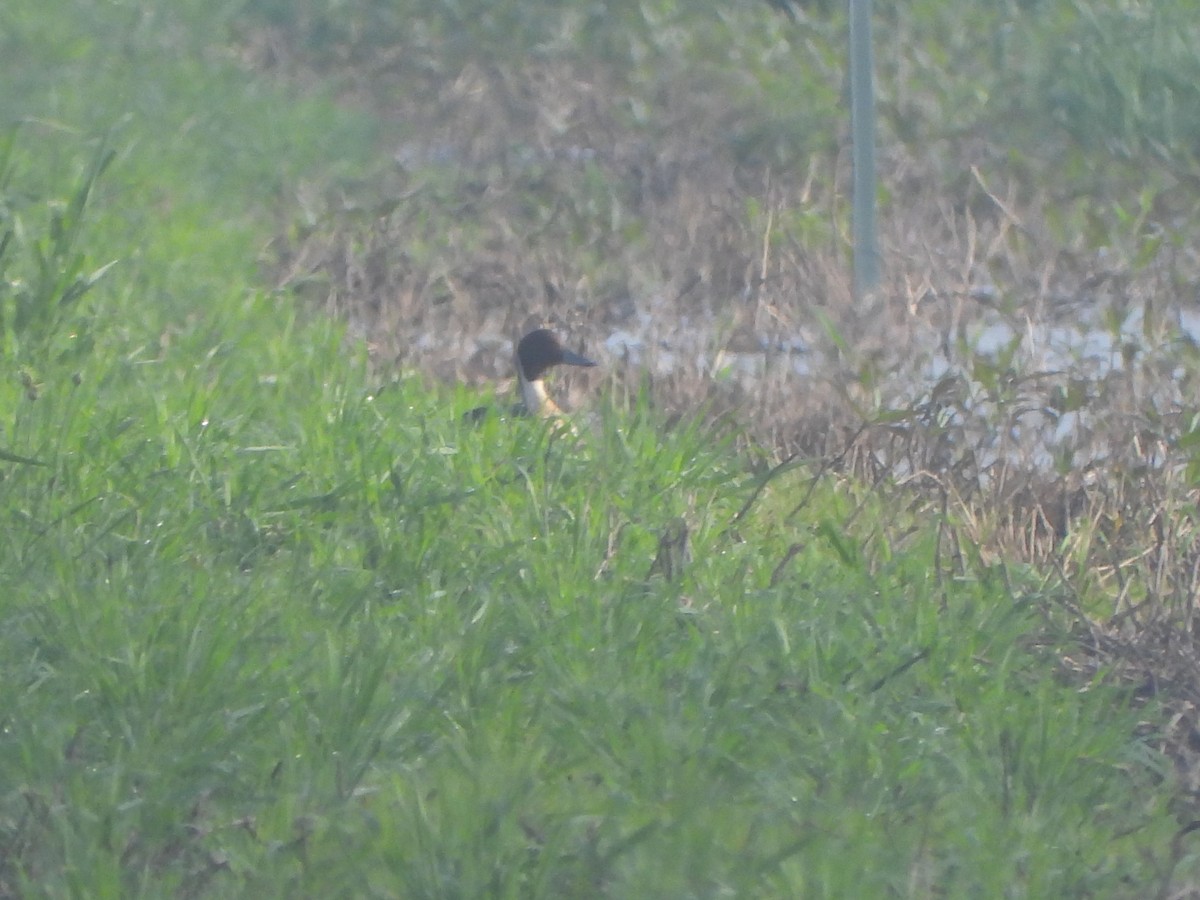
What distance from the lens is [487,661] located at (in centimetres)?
355

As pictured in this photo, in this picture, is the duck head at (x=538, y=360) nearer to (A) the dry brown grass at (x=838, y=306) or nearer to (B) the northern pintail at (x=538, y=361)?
(B) the northern pintail at (x=538, y=361)

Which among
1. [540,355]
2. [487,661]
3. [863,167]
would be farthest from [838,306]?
[487,661]

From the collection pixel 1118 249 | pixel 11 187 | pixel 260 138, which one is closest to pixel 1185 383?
pixel 1118 249

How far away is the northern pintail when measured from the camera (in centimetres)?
559

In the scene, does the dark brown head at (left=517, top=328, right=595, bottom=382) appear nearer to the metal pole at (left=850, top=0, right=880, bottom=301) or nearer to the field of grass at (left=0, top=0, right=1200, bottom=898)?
the field of grass at (left=0, top=0, right=1200, bottom=898)

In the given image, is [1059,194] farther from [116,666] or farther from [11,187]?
[116,666]

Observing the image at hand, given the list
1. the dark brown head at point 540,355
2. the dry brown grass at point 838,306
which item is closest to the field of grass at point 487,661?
the dry brown grass at point 838,306

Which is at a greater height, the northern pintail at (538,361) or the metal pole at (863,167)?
the metal pole at (863,167)

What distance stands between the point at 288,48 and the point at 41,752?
8.78m

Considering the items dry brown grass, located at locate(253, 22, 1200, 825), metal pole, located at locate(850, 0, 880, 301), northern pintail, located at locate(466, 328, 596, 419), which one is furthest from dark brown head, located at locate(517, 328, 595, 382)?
metal pole, located at locate(850, 0, 880, 301)

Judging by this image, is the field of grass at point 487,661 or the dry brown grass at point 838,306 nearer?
the field of grass at point 487,661

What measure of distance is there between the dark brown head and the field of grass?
0.28 meters

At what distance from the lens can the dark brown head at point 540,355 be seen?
5707 millimetres

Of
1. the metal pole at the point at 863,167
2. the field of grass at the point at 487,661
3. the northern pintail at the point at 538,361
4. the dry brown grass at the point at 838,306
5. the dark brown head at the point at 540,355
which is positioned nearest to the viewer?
the field of grass at the point at 487,661
